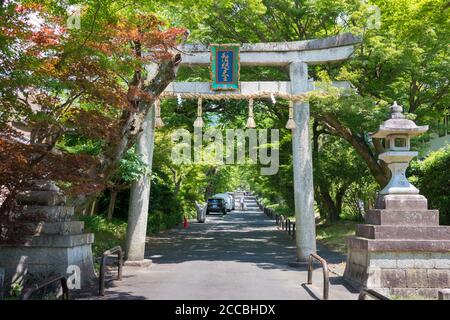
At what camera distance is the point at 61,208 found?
1002 centimetres

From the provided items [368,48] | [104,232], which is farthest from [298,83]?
[104,232]

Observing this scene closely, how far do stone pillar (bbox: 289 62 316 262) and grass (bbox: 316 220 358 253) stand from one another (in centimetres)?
406

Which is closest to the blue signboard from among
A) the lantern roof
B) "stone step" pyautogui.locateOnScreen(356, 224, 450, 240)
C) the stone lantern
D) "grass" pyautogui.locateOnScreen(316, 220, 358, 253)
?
the stone lantern

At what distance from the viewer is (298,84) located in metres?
14.5

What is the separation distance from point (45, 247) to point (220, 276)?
4.36 meters

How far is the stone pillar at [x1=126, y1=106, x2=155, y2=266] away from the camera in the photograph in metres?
14.0

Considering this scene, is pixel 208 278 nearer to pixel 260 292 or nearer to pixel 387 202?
pixel 260 292

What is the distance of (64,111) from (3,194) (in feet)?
6.94

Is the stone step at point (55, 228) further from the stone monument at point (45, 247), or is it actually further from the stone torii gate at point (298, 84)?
the stone torii gate at point (298, 84)

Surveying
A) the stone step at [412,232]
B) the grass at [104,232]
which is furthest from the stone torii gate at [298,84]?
the stone step at [412,232]

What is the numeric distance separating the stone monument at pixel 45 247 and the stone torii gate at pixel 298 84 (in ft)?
14.4

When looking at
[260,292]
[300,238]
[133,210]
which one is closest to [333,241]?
[300,238]

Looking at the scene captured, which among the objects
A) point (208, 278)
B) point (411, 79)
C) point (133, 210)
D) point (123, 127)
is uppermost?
point (411, 79)

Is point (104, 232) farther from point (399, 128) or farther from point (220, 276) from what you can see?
point (399, 128)
